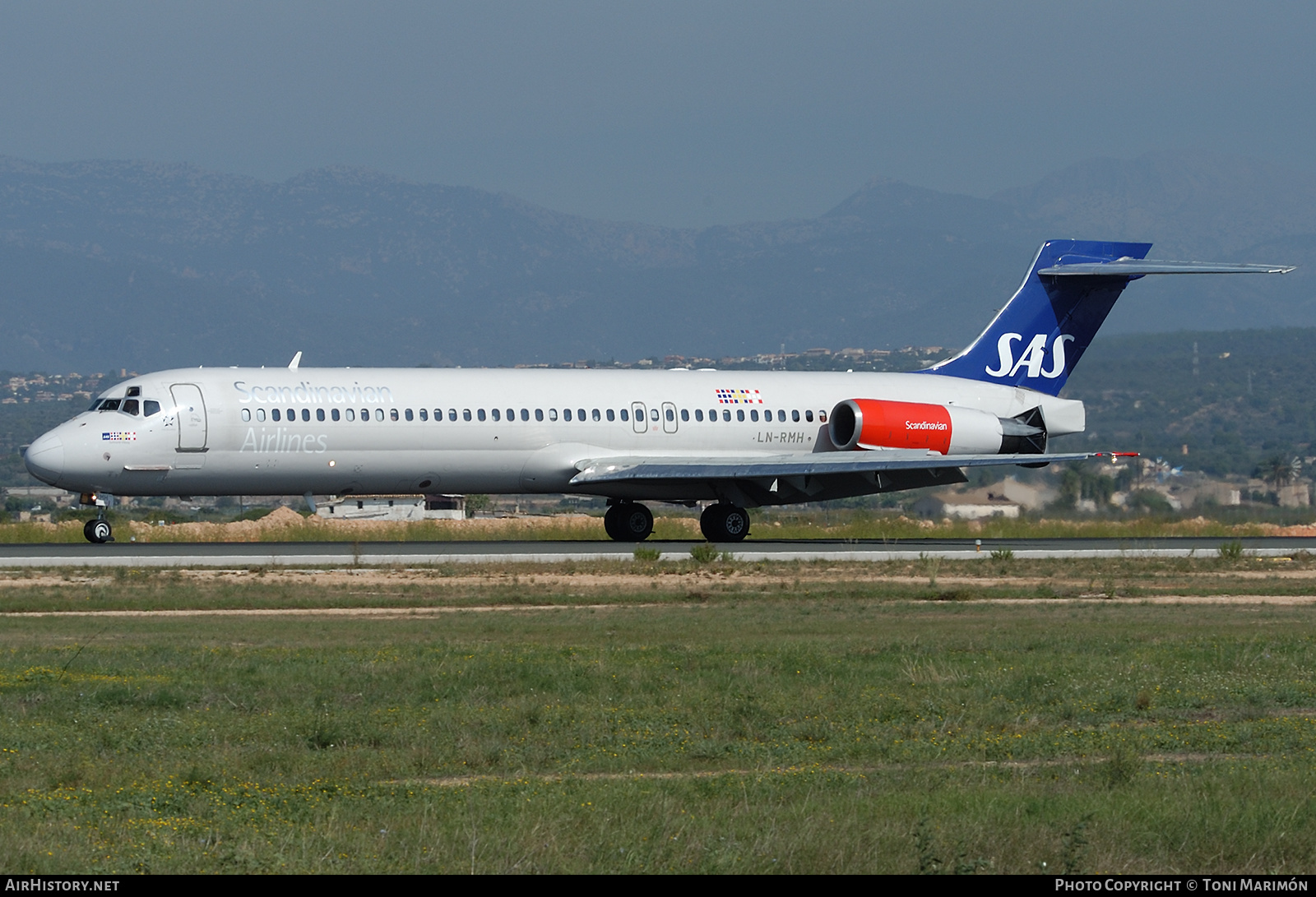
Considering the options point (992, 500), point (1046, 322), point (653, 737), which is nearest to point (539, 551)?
point (992, 500)

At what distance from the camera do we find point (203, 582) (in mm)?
26656

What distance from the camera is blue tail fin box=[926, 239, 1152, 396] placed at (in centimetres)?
4334

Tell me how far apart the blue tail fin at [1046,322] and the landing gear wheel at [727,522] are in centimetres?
881

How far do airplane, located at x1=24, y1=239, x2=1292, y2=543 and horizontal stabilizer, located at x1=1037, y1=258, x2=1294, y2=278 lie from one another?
0.08 m

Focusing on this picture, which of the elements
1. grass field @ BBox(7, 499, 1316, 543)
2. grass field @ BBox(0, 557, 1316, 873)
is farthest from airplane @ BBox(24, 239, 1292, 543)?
grass field @ BBox(0, 557, 1316, 873)

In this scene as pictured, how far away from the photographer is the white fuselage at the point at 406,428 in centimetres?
3375

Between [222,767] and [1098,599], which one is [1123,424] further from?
[222,767]

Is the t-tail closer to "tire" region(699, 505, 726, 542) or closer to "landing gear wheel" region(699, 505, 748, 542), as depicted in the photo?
"landing gear wheel" region(699, 505, 748, 542)

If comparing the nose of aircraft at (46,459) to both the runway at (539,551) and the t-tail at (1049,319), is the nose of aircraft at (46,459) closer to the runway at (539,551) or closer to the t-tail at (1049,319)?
the runway at (539,551)

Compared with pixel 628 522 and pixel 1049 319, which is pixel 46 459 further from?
pixel 1049 319

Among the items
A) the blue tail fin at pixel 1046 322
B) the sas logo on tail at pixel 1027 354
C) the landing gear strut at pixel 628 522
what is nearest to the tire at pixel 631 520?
the landing gear strut at pixel 628 522

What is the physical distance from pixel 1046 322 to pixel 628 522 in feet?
43.2

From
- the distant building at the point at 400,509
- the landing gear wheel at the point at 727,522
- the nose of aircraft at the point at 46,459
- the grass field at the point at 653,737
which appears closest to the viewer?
the grass field at the point at 653,737

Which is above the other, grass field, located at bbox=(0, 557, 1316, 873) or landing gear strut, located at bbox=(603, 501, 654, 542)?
landing gear strut, located at bbox=(603, 501, 654, 542)
